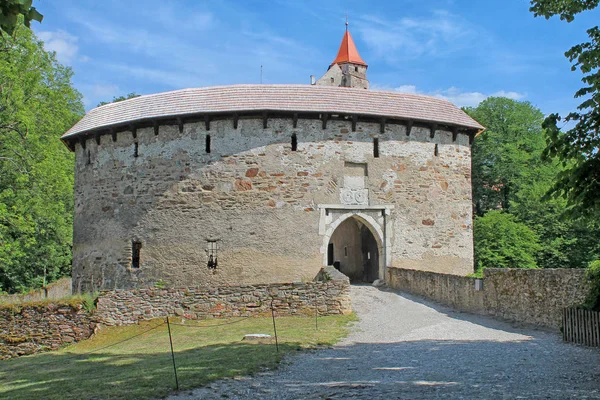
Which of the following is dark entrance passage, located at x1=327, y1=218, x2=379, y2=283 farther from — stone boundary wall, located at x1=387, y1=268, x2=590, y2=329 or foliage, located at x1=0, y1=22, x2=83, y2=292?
foliage, located at x1=0, y1=22, x2=83, y2=292

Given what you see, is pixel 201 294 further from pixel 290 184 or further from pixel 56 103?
pixel 56 103

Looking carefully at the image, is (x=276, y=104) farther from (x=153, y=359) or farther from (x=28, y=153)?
(x=153, y=359)

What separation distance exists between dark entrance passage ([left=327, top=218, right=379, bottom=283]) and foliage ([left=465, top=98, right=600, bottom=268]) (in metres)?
7.55

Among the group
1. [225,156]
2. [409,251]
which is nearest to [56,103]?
[225,156]

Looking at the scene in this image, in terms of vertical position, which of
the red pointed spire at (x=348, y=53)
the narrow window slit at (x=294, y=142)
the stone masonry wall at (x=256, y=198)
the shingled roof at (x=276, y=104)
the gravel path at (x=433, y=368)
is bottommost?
the gravel path at (x=433, y=368)

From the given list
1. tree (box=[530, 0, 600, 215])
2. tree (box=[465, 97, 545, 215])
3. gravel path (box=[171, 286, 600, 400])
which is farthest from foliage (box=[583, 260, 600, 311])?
tree (box=[465, 97, 545, 215])

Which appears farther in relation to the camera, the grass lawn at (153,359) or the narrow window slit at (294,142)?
the narrow window slit at (294,142)

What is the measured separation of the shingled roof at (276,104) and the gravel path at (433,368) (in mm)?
8687

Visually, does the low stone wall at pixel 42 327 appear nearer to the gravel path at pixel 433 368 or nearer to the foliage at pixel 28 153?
the foliage at pixel 28 153

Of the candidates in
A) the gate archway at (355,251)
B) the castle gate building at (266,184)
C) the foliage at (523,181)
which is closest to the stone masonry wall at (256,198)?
the castle gate building at (266,184)

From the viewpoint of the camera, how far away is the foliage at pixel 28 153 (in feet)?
68.1

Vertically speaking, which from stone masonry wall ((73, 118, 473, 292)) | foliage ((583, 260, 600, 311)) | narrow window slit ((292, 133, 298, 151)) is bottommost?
foliage ((583, 260, 600, 311))

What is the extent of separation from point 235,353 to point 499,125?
30059mm

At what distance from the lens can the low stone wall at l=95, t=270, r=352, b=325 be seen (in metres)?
14.0
